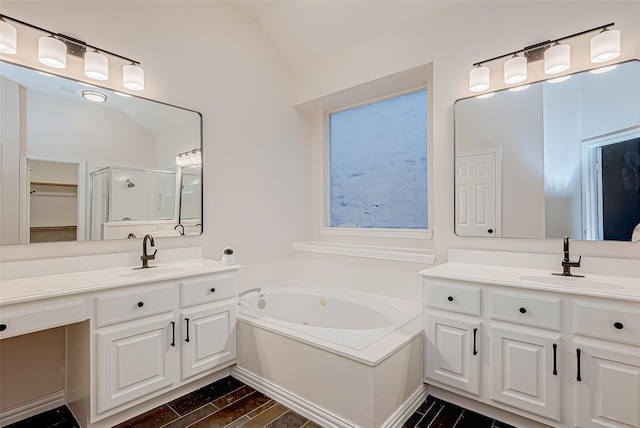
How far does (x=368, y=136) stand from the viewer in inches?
132

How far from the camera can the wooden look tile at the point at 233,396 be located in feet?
6.55

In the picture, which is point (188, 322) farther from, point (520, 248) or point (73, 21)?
point (520, 248)

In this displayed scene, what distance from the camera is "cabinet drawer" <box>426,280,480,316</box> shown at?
185cm

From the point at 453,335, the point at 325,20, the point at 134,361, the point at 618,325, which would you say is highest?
the point at 325,20

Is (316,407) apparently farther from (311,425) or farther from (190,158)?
(190,158)

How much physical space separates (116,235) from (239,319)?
1.02 meters

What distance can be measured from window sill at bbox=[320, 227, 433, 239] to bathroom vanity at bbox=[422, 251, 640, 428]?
794mm

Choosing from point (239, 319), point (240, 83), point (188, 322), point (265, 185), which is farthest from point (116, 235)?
point (240, 83)

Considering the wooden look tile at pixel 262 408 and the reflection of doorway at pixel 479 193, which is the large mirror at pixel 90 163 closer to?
the wooden look tile at pixel 262 408

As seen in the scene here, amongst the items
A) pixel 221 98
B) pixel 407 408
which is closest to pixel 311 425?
pixel 407 408

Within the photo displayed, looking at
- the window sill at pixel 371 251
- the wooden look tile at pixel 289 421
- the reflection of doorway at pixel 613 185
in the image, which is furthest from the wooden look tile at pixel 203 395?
the reflection of doorway at pixel 613 185

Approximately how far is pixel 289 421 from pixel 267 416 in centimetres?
14

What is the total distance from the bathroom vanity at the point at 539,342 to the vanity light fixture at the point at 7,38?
270 centimetres

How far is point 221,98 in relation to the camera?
283 cm
